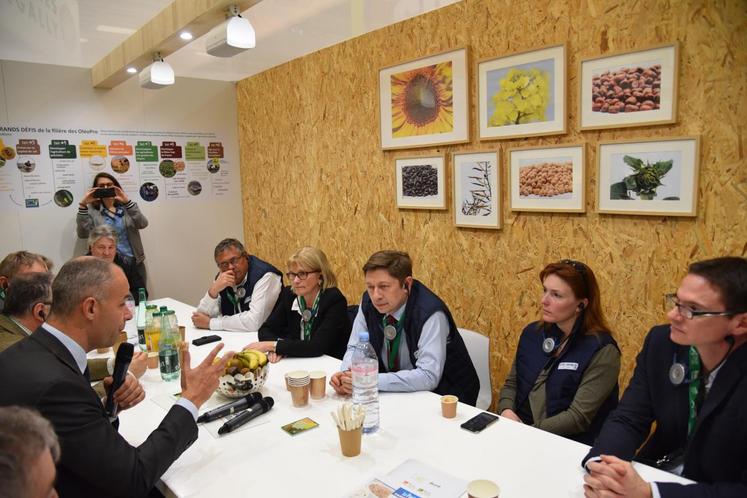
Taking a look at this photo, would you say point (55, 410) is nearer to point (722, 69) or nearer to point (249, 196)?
point (722, 69)

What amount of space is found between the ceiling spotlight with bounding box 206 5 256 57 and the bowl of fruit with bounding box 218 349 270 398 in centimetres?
176

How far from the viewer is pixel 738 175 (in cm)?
232

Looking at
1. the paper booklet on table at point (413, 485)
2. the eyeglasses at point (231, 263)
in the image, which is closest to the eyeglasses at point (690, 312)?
the paper booklet on table at point (413, 485)

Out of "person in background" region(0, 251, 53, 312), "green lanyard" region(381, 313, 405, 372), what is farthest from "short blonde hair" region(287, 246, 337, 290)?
"person in background" region(0, 251, 53, 312)

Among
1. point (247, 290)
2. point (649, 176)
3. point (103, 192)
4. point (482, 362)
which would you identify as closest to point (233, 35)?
point (247, 290)

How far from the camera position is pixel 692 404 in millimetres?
1574

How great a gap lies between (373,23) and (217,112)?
7.28ft

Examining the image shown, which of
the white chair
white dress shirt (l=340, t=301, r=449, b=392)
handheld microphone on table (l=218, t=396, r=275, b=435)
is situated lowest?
the white chair

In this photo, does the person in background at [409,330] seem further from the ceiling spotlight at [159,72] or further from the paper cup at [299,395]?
the ceiling spotlight at [159,72]

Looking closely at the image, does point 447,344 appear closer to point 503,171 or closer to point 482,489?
point 482,489

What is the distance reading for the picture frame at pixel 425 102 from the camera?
3.33 metres

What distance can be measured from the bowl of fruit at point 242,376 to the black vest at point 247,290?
1.37m

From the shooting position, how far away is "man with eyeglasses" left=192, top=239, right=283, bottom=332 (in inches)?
124

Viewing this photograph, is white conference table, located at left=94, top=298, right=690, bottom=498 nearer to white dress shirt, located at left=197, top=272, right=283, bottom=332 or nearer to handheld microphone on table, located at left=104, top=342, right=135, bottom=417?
handheld microphone on table, located at left=104, top=342, right=135, bottom=417
